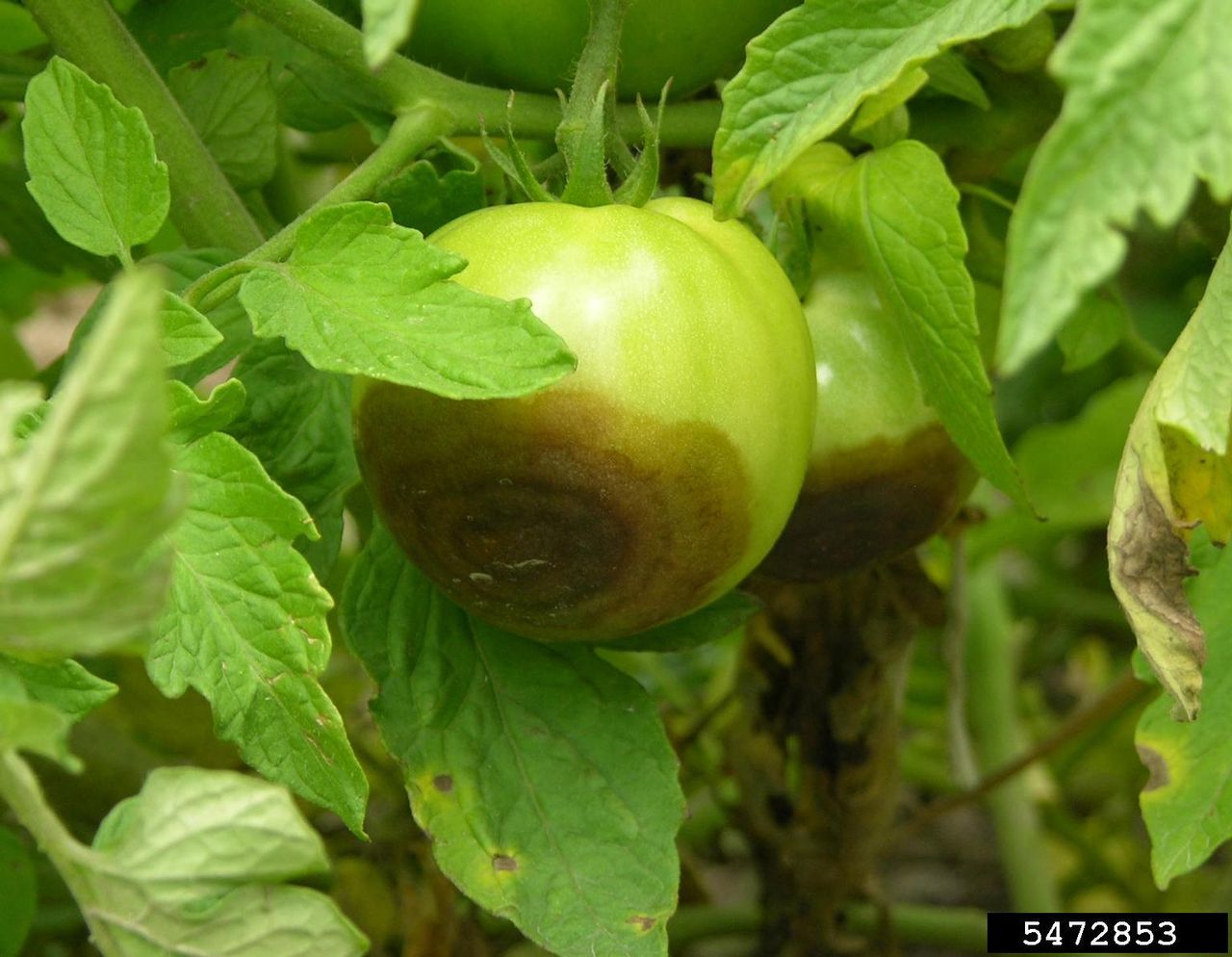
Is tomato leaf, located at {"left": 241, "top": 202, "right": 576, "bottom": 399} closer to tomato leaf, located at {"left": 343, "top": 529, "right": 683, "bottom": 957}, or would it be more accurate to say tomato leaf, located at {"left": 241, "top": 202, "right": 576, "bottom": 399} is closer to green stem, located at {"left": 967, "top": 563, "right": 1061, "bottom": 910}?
tomato leaf, located at {"left": 343, "top": 529, "right": 683, "bottom": 957}

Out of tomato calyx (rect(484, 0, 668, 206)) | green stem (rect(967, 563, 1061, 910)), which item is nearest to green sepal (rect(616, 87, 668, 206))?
tomato calyx (rect(484, 0, 668, 206))

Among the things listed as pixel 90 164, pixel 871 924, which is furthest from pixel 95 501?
pixel 871 924

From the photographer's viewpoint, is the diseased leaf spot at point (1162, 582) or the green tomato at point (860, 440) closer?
the diseased leaf spot at point (1162, 582)

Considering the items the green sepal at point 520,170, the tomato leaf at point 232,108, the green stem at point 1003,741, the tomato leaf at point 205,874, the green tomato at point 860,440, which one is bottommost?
the green stem at point 1003,741

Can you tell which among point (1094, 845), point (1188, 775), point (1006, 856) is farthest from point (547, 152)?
point (1094, 845)

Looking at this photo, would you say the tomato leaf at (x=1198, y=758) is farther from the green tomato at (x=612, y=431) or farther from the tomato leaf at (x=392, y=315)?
the tomato leaf at (x=392, y=315)

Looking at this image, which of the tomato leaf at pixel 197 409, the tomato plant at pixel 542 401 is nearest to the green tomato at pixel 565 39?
the tomato plant at pixel 542 401
